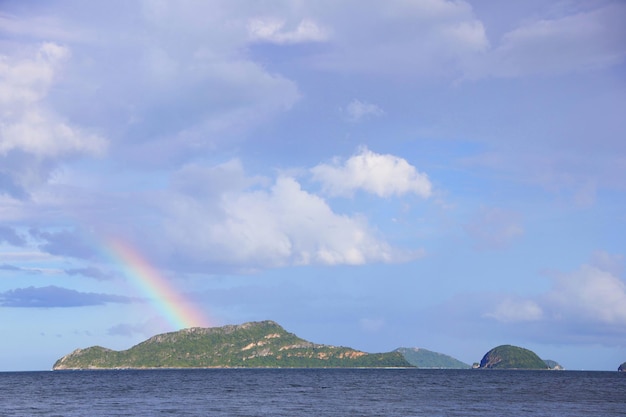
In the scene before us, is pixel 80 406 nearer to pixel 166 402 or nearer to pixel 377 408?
pixel 166 402

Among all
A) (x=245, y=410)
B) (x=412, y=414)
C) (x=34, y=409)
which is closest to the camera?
(x=412, y=414)

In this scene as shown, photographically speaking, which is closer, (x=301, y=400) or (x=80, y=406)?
(x=80, y=406)

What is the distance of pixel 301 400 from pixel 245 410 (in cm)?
2302

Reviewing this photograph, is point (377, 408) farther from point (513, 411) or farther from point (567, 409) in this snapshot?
point (567, 409)

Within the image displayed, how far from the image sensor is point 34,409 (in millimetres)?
103312

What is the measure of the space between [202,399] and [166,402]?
29.5 ft

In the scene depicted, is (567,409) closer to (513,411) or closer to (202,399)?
(513,411)

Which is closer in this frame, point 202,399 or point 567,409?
point 567,409

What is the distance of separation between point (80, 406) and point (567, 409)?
249 ft

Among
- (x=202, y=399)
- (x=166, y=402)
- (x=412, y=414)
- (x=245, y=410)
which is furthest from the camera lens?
A: (x=202, y=399)

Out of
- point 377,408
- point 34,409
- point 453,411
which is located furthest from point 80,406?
point 453,411

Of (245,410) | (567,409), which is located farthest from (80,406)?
(567,409)

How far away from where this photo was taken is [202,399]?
4756 inches

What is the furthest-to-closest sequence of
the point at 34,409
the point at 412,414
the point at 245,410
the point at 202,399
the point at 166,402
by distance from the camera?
the point at 202,399 < the point at 166,402 < the point at 34,409 < the point at 245,410 < the point at 412,414
